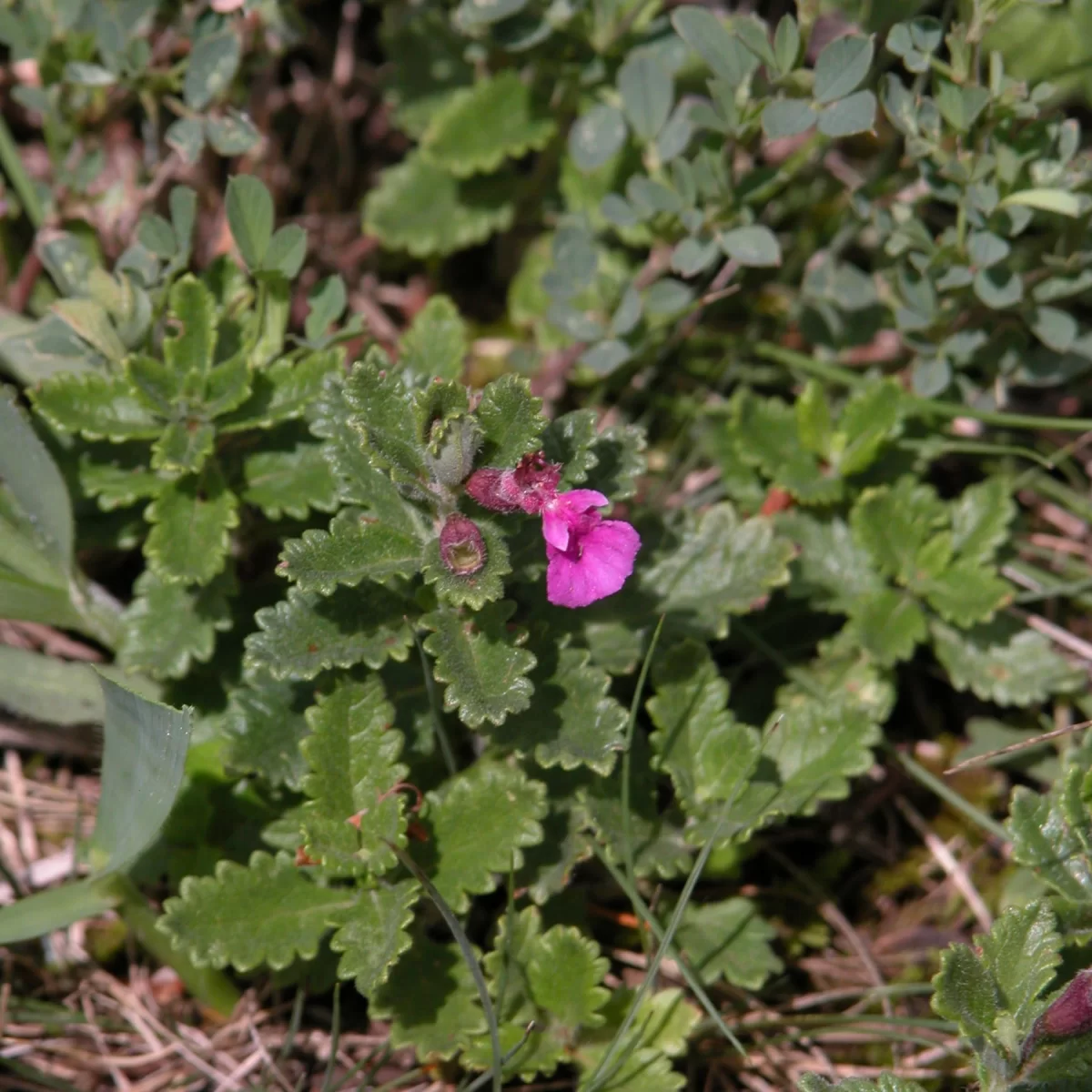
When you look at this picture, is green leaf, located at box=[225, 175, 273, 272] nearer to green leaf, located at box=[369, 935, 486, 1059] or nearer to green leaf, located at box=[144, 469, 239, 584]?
green leaf, located at box=[144, 469, 239, 584]

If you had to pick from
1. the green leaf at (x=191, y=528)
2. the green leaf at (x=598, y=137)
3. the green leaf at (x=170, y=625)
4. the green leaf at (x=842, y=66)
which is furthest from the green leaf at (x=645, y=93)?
the green leaf at (x=170, y=625)

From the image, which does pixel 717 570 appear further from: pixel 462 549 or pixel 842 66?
pixel 842 66

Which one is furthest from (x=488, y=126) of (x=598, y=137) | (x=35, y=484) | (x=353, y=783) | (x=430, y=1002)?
(x=430, y=1002)

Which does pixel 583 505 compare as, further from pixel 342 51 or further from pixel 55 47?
pixel 342 51

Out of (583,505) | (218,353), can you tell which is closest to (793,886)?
(583,505)

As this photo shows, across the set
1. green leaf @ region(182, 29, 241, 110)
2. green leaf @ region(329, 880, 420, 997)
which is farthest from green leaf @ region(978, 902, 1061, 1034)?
green leaf @ region(182, 29, 241, 110)
